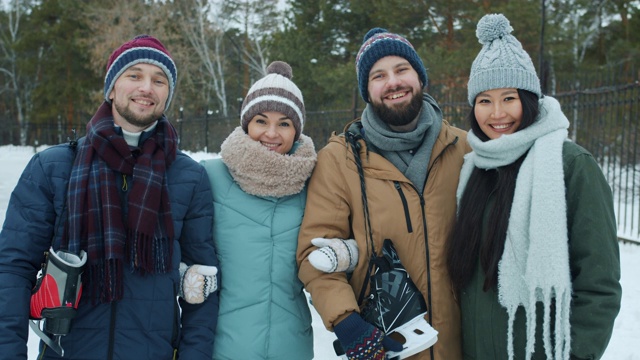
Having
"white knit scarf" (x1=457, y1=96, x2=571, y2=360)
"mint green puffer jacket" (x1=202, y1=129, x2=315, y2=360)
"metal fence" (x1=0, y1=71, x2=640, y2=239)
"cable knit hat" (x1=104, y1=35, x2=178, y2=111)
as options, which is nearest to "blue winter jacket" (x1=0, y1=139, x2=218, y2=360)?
"mint green puffer jacket" (x1=202, y1=129, x2=315, y2=360)

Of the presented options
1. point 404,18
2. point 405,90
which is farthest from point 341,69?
point 405,90

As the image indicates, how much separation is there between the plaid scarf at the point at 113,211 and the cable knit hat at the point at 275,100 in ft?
1.88

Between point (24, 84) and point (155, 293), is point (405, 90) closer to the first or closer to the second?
point (155, 293)

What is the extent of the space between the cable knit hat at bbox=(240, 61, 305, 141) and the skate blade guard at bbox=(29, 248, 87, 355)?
1.15 m

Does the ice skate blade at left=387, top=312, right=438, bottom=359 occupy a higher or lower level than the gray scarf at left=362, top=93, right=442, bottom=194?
lower

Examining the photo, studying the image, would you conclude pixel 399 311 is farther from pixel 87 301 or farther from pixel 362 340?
pixel 87 301

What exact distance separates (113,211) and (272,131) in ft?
2.93

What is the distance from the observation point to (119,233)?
81.4 inches

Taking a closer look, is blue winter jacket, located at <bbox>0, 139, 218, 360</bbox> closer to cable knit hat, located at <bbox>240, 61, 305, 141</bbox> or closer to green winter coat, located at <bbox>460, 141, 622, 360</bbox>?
cable knit hat, located at <bbox>240, 61, 305, 141</bbox>

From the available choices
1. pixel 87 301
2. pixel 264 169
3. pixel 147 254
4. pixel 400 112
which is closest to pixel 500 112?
pixel 400 112

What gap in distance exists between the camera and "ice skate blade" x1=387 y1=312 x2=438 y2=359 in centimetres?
208

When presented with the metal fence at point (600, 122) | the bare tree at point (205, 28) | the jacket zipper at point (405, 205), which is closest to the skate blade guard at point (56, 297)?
the jacket zipper at point (405, 205)

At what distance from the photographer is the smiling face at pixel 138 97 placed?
230cm

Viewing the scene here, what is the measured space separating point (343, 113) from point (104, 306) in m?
9.79
